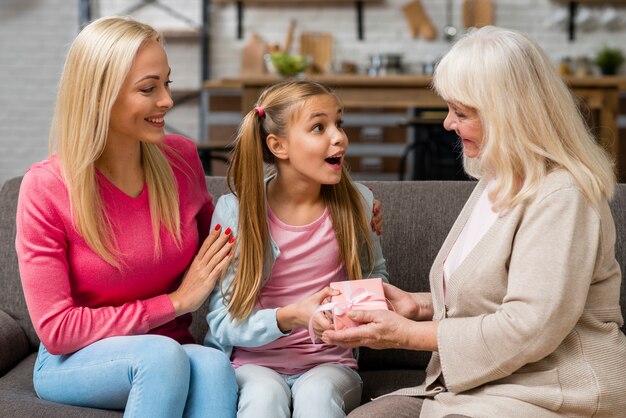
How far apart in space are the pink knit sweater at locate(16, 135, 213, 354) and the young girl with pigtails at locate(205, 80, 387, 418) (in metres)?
0.13

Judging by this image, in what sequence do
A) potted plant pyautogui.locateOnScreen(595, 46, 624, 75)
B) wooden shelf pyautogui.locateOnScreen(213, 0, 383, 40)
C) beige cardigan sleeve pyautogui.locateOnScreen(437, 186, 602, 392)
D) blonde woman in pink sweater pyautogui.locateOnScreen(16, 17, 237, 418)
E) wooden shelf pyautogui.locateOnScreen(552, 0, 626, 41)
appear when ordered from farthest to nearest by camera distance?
wooden shelf pyautogui.locateOnScreen(213, 0, 383, 40)
wooden shelf pyautogui.locateOnScreen(552, 0, 626, 41)
potted plant pyautogui.locateOnScreen(595, 46, 624, 75)
blonde woman in pink sweater pyautogui.locateOnScreen(16, 17, 237, 418)
beige cardigan sleeve pyautogui.locateOnScreen(437, 186, 602, 392)

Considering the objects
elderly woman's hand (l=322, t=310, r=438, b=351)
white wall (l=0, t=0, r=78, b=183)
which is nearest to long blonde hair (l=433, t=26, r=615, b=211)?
elderly woman's hand (l=322, t=310, r=438, b=351)

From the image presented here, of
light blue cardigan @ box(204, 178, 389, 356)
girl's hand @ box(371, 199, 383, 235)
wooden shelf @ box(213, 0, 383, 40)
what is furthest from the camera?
wooden shelf @ box(213, 0, 383, 40)

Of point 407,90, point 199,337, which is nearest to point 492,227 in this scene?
point 199,337

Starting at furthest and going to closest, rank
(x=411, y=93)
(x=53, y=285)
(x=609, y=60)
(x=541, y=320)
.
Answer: (x=609, y=60) < (x=411, y=93) < (x=53, y=285) < (x=541, y=320)

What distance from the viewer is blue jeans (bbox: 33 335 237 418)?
168cm

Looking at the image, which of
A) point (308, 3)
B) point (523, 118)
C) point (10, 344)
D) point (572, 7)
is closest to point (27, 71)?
point (308, 3)

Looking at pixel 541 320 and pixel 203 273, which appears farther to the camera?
pixel 203 273

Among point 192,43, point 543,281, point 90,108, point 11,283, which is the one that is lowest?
point 11,283

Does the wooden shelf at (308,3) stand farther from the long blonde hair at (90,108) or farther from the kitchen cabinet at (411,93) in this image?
the long blonde hair at (90,108)

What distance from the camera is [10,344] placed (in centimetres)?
213

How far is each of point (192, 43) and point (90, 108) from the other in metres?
5.15

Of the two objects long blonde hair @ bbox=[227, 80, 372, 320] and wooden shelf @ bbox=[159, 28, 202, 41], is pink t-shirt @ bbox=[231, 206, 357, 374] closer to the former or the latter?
long blonde hair @ bbox=[227, 80, 372, 320]

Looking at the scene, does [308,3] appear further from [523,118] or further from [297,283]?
[523,118]
